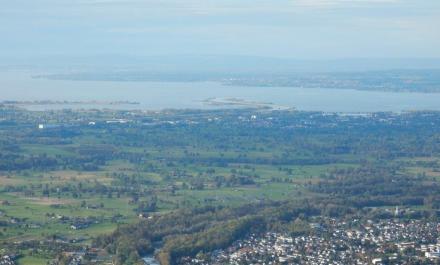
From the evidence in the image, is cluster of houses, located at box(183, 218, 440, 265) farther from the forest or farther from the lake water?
the lake water

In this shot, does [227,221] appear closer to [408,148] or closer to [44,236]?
[44,236]

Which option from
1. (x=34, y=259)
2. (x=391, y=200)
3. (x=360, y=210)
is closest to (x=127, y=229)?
(x=34, y=259)

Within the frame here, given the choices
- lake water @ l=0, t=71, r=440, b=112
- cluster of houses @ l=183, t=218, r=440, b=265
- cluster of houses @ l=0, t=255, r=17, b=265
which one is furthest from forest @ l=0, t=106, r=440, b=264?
lake water @ l=0, t=71, r=440, b=112

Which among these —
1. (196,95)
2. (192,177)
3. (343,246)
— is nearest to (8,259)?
(343,246)

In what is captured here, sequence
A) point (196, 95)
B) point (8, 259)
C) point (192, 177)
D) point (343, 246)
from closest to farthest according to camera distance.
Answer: point (8, 259) → point (343, 246) → point (192, 177) → point (196, 95)

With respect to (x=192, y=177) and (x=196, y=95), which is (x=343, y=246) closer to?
(x=192, y=177)

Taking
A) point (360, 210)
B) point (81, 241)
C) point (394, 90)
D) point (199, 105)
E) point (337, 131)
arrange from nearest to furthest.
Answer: point (81, 241), point (360, 210), point (337, 131), point (199, 105), point (394, 90)
